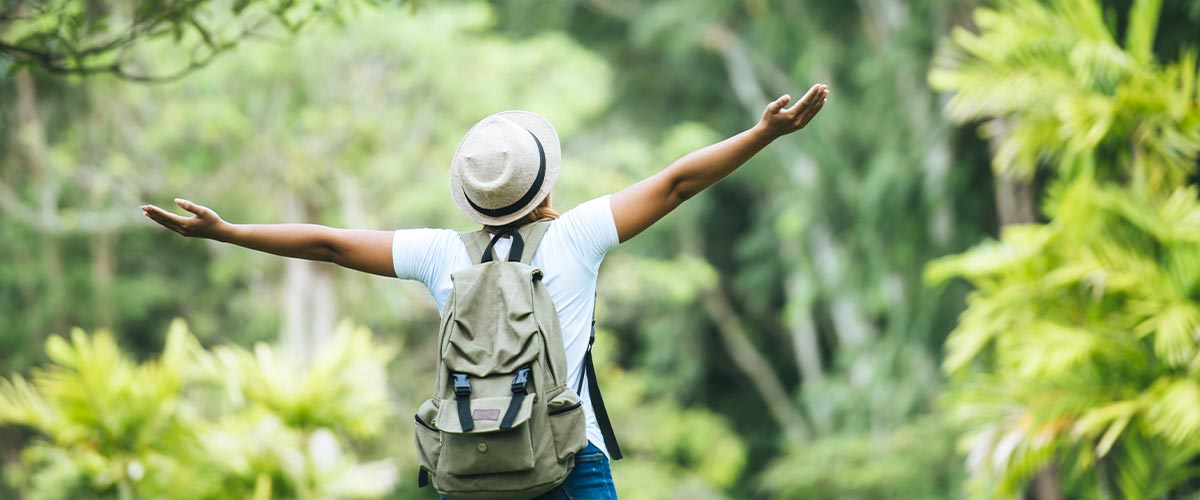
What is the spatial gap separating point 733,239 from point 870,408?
21.0 ft

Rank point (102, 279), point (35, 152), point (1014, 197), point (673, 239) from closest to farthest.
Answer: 1. point (1014, 197)
2. point (35, 152)
3. point (102, 279)
4. point (673, 239)

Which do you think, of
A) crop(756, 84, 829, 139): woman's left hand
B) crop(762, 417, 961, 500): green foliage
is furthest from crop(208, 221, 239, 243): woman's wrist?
crop(762, 417, 961, 500): green foliage

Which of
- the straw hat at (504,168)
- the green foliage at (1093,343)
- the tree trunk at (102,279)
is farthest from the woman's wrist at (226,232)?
the tree trunk at (102,279)

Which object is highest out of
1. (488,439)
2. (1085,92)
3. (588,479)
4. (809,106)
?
(1085,92)

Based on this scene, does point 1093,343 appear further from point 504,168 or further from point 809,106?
point 504,168

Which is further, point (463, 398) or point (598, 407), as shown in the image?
point (598, 407)

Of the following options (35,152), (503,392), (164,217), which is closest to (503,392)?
(503,392)

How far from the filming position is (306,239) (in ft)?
8.18

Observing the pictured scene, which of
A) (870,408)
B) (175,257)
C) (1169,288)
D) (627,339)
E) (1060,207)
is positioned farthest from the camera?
(627,339)

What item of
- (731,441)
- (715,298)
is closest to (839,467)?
(731,441)

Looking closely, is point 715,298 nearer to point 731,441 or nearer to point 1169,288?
point 731,441

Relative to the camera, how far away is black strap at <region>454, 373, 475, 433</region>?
7.25 ft

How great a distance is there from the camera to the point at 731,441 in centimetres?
1524

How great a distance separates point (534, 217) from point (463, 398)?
1.34 ft
